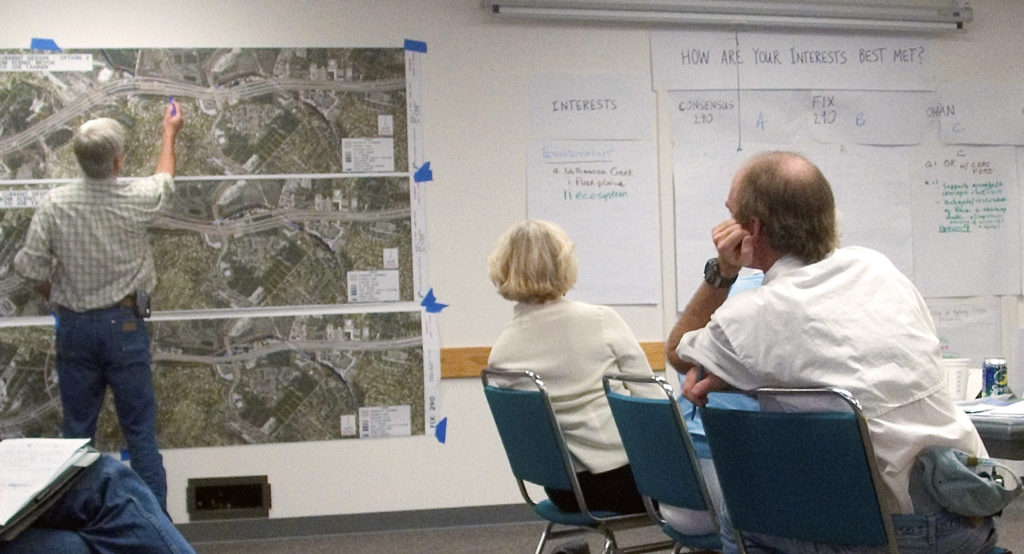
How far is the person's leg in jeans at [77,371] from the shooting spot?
12.6 feet

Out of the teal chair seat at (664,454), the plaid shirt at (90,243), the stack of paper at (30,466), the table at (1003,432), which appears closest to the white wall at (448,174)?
the plaid shirt at (90,243)

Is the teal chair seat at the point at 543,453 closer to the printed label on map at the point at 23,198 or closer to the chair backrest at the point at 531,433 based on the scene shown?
the chair backrest at the point at 531,433

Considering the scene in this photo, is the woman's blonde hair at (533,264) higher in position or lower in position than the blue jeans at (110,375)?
higher

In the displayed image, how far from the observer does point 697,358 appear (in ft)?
6.23

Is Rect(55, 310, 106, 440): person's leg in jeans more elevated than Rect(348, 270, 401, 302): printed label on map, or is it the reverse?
Rect(348, 270, 401, 302): printed label on map

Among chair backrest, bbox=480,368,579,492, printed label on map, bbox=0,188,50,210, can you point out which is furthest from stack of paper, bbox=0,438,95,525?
printed label on map, bbox=0,188,50,210

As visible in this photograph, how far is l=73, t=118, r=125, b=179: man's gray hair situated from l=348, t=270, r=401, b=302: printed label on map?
1.02 meters

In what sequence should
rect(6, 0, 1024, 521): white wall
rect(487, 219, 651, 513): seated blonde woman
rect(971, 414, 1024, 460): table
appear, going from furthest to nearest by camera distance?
rect(6, 0, 1024, 521): white wall, rect(487, 219, 651, 513): seated blonde woman, rect(971, 414, 1024, 460): table

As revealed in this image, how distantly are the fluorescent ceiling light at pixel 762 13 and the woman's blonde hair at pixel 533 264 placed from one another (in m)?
1.60

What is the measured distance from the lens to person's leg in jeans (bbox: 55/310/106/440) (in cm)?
383

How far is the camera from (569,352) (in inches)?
115

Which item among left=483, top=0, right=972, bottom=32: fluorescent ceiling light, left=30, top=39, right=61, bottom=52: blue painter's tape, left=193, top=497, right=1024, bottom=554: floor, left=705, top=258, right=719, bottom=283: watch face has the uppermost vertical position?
left=483, top=0, right=972, bottom=32: fluorescent ceiling light

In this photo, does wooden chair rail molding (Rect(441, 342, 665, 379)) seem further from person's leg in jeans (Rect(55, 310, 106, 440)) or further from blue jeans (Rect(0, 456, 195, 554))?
blue jeans (Rect(0, 456, 195, 554))

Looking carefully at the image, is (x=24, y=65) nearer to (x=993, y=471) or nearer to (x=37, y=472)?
(x=37, y=472)
